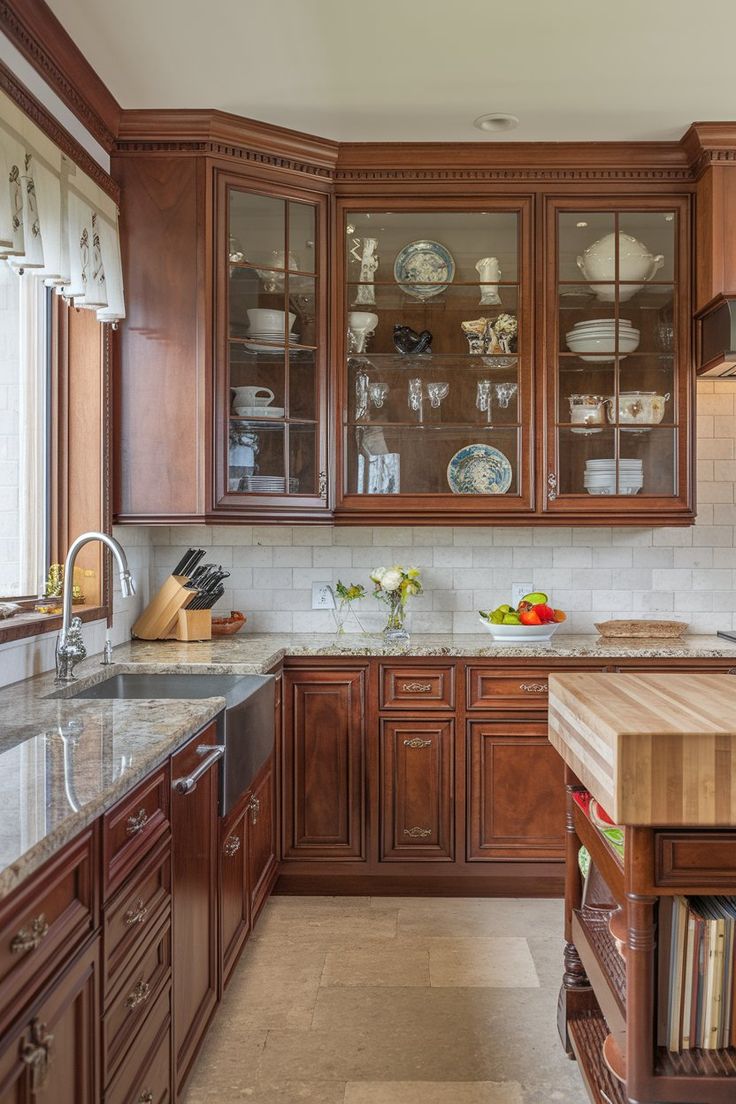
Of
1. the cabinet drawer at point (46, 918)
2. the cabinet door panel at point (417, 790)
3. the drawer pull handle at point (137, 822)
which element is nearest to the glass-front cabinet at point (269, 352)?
the cabinet door panel at point (417, 790)

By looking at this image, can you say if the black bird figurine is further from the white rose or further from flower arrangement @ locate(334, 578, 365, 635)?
flower arrangement @ locate(334, 578, 365, 635)

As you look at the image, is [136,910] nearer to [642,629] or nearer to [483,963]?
[483,963]

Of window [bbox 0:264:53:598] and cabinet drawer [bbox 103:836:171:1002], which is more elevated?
window [bbox 0:264:53:598]

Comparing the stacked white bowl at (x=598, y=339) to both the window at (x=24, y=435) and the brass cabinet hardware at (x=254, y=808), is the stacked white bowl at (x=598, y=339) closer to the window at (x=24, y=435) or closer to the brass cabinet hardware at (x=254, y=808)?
the window at (x=24, y=435)

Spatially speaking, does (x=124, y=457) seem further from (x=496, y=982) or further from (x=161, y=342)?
(x=496, y=982)

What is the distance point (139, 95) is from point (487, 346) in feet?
5.09

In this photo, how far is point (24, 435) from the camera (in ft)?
9.61

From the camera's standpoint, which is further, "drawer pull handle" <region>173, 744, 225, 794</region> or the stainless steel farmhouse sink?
the stainless steel farmhouse sink

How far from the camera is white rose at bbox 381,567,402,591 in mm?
3504

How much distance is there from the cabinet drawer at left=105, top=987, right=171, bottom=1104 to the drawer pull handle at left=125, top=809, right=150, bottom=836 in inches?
14.5

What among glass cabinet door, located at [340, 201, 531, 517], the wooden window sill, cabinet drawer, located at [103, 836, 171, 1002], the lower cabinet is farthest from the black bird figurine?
the lower cabinet

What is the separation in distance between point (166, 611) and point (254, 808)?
970 mm

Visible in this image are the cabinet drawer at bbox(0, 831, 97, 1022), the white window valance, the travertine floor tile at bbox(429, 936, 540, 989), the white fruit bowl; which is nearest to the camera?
the cabinet drawer at bbox(0, 831, 97, 1022)

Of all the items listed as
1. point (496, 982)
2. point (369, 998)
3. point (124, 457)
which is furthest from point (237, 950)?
point (124, 457)
